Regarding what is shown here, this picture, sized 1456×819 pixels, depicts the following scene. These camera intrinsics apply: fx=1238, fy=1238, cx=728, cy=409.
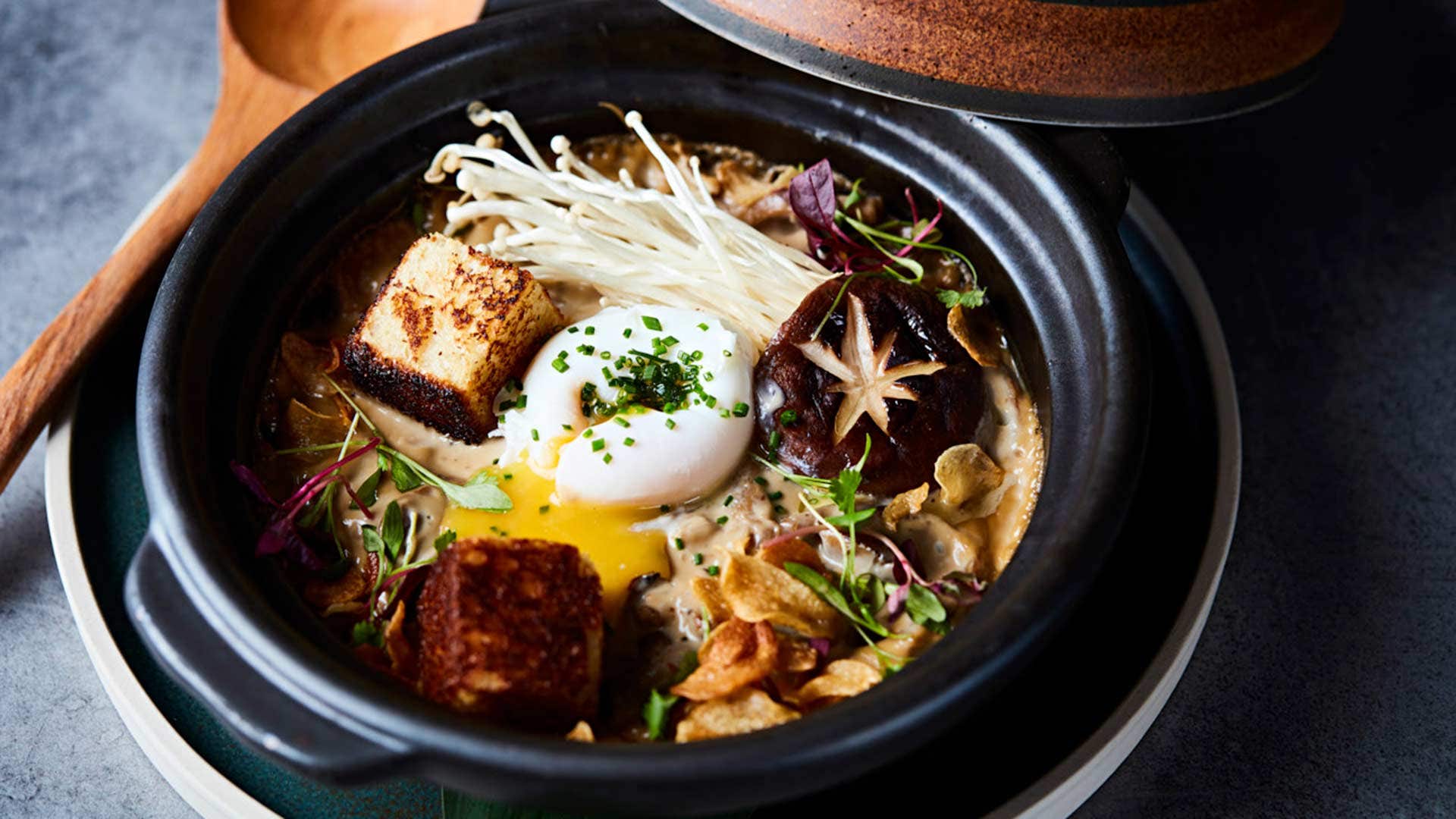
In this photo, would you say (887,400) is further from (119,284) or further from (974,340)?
(119,284)

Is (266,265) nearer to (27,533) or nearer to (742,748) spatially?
(27,533)

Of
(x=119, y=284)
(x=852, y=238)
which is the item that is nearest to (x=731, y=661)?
(x=852, y=238)

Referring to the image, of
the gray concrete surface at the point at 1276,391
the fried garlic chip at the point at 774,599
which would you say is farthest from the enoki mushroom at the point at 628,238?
the gray concrete surface at the point at 1276,391

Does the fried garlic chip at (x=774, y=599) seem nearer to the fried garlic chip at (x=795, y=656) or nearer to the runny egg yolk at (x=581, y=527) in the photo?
the fried garlic chip at (x=795, y=656)

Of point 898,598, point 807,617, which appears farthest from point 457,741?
point 898,598

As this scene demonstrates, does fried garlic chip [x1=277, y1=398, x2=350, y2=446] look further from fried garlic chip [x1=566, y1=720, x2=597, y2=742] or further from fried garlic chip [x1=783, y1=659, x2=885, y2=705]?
fried garlic chip [x1=783, y1=659, x2=885, y2=705]

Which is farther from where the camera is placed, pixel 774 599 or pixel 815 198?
pixel 815 198

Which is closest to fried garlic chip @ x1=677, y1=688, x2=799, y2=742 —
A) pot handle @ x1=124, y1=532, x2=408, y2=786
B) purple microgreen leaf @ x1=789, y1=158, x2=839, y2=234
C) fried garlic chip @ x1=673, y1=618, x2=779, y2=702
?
fried garlic chip @ x1=673, y1=618, x2=779, y2=702
